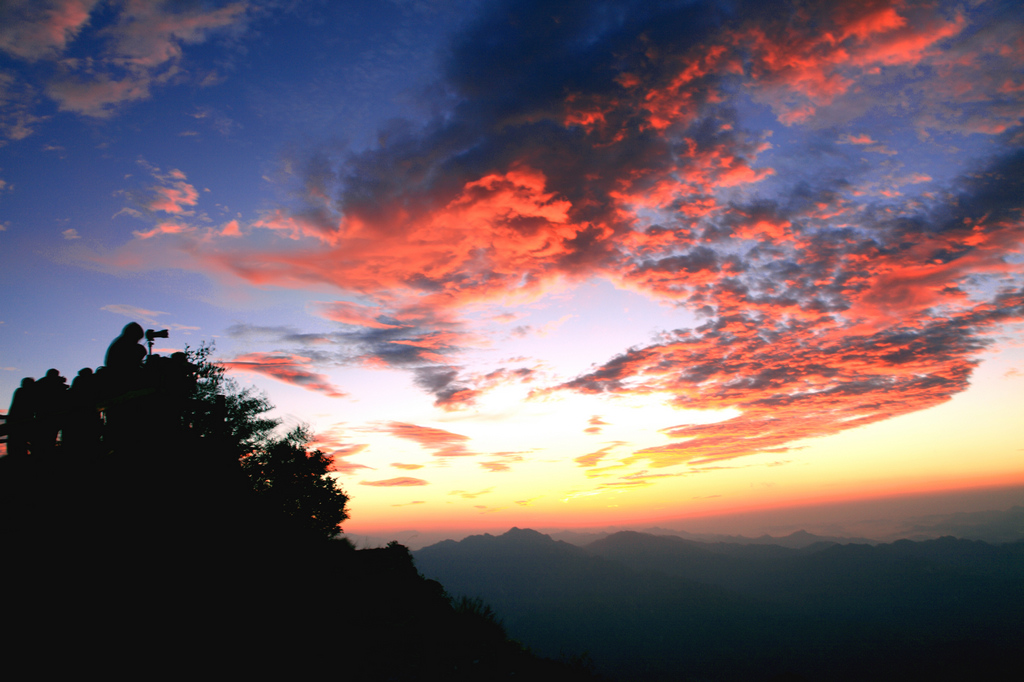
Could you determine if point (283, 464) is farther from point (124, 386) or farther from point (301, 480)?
point (124, 386)

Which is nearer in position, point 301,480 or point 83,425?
point 83,425

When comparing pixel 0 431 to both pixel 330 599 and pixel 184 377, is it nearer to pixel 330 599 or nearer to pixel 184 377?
pixel 184 377

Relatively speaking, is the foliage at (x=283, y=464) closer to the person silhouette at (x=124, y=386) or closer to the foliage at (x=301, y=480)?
the foliage at (x=301, y=480)

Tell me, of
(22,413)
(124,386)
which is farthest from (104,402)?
(22,413)

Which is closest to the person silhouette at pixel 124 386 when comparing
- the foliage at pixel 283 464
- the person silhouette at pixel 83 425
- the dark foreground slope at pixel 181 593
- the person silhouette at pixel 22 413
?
the person silhouette at pixel 83 425

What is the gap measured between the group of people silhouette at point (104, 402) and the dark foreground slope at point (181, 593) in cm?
52

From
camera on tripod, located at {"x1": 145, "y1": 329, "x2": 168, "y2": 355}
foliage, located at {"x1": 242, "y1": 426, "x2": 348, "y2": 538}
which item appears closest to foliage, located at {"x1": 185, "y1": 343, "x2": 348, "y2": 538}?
foliage, located at {"x1": 242, "y1": 426, "x2": 348, "y2": 538}

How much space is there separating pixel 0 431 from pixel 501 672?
41.8ft

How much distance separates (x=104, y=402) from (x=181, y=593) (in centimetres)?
508

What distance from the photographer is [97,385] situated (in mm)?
11289

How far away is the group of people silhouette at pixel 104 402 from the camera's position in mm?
10484

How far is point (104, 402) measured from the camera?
10273 mm

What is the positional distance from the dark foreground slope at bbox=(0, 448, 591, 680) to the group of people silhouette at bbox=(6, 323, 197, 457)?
0.52 m

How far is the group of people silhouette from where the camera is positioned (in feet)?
34.4
